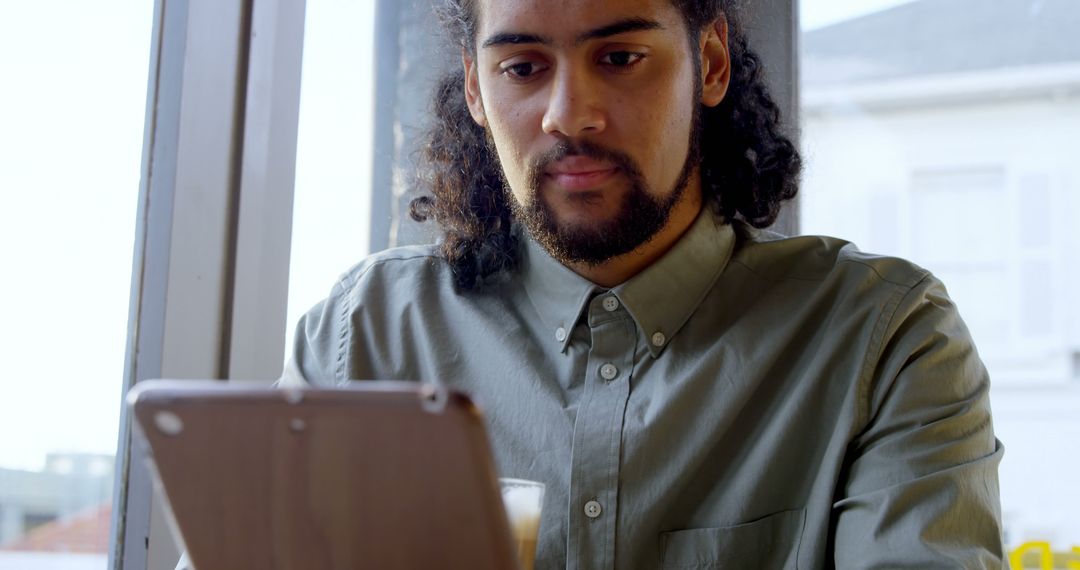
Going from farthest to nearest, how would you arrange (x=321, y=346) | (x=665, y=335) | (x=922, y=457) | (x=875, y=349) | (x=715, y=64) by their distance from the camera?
(x=715, y=64)
(x=321, y=346)
(x=665, y=335)
(x=875, y=349)
(x=922, y=457)

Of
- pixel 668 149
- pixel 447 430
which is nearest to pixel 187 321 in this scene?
pixel 668 149

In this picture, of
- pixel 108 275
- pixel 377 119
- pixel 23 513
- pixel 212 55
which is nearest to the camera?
pixel 23 513

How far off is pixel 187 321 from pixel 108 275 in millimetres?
133

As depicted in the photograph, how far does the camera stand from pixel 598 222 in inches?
53.4

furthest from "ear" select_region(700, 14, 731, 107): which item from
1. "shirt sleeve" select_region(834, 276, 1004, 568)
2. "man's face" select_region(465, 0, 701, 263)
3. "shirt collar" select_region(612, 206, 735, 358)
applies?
"shirt sleeve" select_region(834, 276, 1004, 568)

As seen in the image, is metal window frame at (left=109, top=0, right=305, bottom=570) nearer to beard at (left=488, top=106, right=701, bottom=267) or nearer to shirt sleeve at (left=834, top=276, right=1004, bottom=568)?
beard at (left=488, top=106, right=701, bottom=267)

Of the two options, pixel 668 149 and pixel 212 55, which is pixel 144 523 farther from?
pixel 668 149

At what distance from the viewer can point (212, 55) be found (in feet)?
4.87

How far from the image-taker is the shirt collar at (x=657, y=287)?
135 cm

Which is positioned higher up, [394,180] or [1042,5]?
[1042,5]

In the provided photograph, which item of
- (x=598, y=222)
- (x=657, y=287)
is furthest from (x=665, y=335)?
(x=598, y=222)

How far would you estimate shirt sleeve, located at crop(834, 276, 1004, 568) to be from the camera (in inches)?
42.8

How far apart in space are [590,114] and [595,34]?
0.10 metres

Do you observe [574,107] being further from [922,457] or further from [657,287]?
[922,457]
